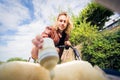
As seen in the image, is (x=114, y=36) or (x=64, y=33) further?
(x=114, y=36)

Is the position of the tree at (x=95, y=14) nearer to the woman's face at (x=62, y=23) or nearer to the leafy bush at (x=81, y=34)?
the leafy bush at (x=81, y=34)

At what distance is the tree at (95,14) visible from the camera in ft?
30.2

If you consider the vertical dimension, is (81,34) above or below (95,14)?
below

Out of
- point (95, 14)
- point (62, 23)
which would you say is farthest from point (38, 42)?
point (95, 14)

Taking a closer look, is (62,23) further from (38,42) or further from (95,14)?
(95,14)

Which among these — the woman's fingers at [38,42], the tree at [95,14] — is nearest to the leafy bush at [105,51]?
the tree at [95,14]

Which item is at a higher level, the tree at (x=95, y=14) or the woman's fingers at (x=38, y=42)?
the tree at (x=95, y=14)

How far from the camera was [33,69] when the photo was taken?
1.58ft

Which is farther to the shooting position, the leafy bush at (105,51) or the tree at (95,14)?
the tree at (95,14)

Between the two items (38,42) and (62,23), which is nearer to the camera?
(38,42)

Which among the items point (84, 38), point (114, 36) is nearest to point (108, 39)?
point (114, 36)

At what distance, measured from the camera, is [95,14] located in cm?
945

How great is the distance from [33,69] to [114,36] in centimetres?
463

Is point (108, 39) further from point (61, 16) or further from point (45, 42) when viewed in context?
point (45, 42)
